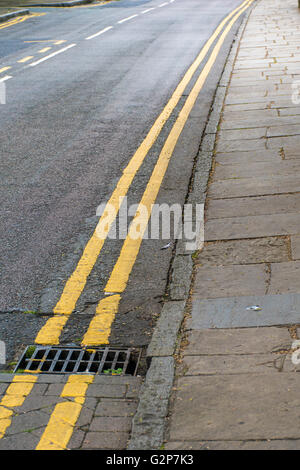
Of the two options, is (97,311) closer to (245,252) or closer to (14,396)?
(14,396)

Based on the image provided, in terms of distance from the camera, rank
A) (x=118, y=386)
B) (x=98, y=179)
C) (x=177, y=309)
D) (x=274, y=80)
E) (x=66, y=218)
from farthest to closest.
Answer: (x=274, y=80) → (x=98, y=179) → (x=66, y=218) → (x=177, y=309) → (x=118, y=386)

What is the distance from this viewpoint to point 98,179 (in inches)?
279

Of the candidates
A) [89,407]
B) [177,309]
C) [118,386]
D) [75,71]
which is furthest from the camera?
[75,71]

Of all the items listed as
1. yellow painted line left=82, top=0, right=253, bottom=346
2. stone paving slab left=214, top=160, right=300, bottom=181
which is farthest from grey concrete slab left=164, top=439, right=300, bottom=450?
stone paving slab left=214, top=160, right=300, bottom=181

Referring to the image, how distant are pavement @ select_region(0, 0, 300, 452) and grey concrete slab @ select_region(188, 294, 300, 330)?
0.04 feet

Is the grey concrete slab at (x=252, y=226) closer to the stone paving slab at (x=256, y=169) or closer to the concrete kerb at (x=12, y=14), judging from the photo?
the stone paving slab at (x=256, y=169)

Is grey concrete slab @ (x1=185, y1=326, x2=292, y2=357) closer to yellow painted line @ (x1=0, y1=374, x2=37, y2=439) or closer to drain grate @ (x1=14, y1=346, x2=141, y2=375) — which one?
→ drain grate @ (x1=14, y1=346, x2=141, y2=375)

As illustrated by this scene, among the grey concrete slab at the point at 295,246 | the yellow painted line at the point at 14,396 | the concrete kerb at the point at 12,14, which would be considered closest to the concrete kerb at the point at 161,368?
the yellow painted line at the point at 14,396

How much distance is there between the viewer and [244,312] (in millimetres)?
4133

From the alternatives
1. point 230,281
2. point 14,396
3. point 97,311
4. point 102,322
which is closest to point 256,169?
point 230,281

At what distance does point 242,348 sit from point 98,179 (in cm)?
378
